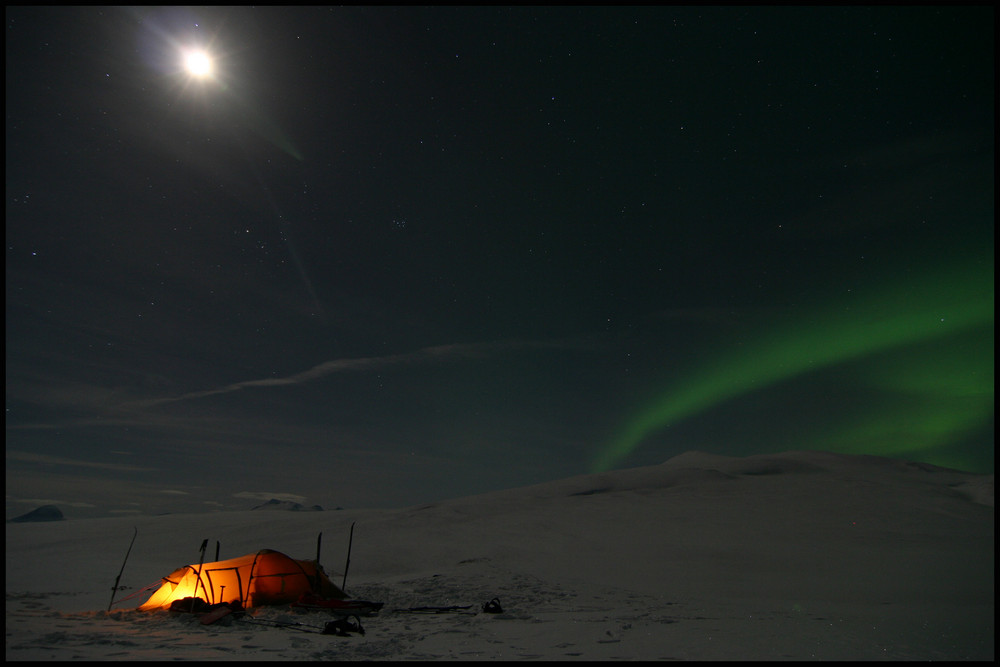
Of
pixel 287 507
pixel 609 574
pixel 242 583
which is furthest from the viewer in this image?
pixel 287 507

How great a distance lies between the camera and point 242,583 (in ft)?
47.5

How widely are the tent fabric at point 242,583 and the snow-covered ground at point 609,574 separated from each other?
2.76 ft

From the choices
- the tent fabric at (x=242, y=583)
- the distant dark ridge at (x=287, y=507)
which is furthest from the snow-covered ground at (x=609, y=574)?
the distant dark ridge at (x=287, y=507)

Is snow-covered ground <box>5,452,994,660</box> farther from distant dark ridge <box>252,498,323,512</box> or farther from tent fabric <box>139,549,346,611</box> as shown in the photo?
distant dark ridge <box>252,498,323,512</box>

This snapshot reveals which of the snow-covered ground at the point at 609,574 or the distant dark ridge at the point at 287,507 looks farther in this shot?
the distant dark ridge at the point at 287,507

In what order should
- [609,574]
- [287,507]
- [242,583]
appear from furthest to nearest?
[287,507]
[609,574]
[242,583]

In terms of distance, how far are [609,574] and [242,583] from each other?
1336 centimetres

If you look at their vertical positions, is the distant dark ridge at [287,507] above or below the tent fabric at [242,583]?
above

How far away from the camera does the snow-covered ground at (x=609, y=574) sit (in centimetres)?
962

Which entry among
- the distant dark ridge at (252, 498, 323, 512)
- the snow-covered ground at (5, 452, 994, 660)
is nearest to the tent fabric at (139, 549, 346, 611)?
the snow-covered ground at (5, 452, 994, 660)

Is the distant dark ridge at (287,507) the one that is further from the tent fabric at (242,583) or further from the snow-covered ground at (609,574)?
the tent fabric at (242,583)

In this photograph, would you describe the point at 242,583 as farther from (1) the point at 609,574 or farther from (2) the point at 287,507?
(2) the point at 287,507

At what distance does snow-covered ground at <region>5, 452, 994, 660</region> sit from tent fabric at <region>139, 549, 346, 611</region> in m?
0.84

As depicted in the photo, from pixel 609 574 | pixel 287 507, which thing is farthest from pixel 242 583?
pixel 287 507
